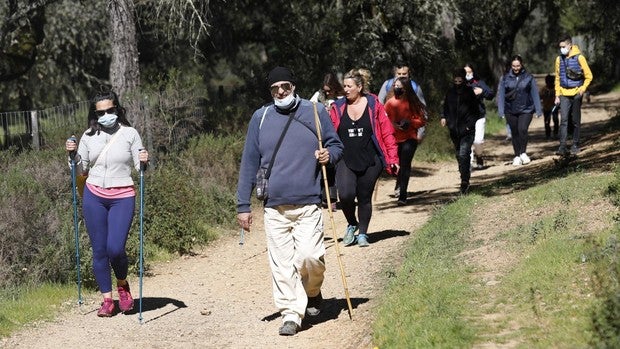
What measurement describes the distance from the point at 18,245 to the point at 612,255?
618cm

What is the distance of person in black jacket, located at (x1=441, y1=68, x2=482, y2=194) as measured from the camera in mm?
14336

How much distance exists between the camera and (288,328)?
8156 millimetres

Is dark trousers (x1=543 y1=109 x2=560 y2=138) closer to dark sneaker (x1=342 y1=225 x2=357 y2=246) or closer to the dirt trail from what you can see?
the dirt trail

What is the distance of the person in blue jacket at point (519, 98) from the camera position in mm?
16906

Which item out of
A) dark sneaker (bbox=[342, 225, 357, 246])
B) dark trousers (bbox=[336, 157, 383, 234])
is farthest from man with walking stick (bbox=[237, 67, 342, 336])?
dark sneaker (bbox=[342, 225, 357, 246])

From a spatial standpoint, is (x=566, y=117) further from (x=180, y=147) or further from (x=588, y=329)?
(x=588, y=329)

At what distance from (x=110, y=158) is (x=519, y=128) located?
10060 millimetres

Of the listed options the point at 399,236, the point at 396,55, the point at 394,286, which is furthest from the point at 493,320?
the point at 396,55

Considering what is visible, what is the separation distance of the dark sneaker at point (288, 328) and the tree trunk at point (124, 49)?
773 centimetres

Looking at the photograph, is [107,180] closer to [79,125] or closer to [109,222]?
[109,222]

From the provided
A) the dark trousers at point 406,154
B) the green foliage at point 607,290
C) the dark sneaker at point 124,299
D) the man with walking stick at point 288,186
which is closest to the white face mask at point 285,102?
the man with walking stick at point 288,186

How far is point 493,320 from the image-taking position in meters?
6.96

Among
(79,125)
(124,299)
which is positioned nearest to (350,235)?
(124,299)

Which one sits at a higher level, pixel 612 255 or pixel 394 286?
pixel 612 255
